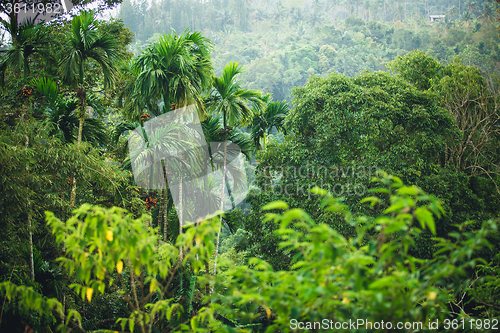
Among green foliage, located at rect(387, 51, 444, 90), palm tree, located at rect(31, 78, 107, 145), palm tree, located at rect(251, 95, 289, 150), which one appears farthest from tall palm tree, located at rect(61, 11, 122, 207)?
green foliage, located at rect(387, 51, 444, 90)

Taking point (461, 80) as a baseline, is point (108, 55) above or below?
above

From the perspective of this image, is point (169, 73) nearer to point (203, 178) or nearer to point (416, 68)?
point (203, 178)

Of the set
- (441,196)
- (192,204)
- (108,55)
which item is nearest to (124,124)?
(108,55)

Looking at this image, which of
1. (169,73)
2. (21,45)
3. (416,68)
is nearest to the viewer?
(21,45)

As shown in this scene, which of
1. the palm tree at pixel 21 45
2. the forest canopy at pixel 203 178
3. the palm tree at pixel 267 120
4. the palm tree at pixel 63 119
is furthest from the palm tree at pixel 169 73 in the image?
the palm tree at pixel 267 120

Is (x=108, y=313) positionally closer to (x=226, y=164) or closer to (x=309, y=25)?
(x=226, y=164)

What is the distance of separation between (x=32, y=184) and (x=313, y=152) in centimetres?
626

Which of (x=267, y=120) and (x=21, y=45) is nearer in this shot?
(x=21, y=45)

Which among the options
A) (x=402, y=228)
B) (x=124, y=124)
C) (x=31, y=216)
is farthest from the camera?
(x=124, y=124)

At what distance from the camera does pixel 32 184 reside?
475 centimetres

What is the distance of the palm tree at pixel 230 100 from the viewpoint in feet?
25.2

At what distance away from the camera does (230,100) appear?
7.82 m

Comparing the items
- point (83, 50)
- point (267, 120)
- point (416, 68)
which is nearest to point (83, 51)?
point (83, 50)

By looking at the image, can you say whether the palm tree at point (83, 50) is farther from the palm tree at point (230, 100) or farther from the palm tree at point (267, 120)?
the palm tree at point (267, 120)
